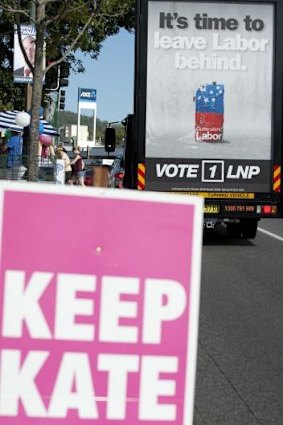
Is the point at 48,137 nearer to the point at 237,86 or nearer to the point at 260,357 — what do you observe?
the point at 237,86

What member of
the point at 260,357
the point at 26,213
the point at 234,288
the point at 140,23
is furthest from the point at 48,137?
the point at 26,213

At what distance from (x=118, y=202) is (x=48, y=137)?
19.7 m

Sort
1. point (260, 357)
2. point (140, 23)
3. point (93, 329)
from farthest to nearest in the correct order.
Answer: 1. point (140, 23)
2. point (260, 357)
3. point (93, 329)

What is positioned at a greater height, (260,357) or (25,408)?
(25,408)

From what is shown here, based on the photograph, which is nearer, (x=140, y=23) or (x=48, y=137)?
(x=140, y=23)

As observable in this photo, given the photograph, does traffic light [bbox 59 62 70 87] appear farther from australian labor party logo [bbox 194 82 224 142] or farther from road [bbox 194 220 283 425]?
road [bbox 194 220 283 425]

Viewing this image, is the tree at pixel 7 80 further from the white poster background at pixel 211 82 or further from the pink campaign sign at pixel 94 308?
the pink campaign sign at pixel 94 308

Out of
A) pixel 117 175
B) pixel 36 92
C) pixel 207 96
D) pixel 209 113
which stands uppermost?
pixel 36 92

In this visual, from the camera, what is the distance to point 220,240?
45.6ft

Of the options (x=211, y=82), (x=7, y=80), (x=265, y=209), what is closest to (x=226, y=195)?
(x=265, y=209)

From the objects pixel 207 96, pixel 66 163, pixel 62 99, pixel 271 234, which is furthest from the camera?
pixel 62 99

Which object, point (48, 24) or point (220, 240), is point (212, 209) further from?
point (48, 24)

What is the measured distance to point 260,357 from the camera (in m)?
5.88

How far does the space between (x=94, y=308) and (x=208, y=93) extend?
30.8 ft
